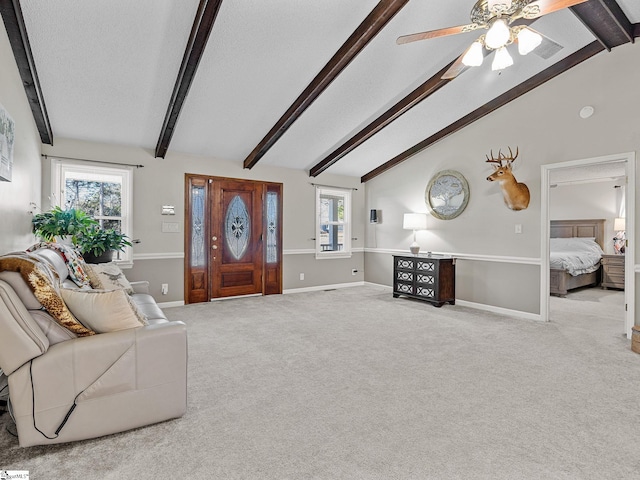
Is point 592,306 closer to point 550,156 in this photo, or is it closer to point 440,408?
point 550,156

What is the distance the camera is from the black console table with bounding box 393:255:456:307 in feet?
16.8

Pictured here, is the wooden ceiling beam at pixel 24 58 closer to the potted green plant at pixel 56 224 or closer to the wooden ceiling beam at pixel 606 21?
the potted green plant at pixel 56 224

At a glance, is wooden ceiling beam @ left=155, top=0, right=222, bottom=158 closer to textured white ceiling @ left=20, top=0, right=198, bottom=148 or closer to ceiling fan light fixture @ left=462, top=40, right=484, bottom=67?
textured white ceiling @ left=20, top=0, right=198, bottom=148

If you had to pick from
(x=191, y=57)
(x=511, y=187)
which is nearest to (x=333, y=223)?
(x=511, y=187)

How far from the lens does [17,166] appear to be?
297 centimetres

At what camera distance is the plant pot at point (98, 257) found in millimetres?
3932

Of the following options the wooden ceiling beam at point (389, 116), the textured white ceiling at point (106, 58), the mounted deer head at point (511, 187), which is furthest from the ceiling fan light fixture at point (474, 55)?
the mounted deer head at point (511, 187)

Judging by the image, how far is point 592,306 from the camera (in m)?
5.23

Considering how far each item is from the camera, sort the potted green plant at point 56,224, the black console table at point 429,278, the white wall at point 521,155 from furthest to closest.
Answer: the black console table at point 429,278 < the white wall at point 521,155 < the potted green plant at point 56,224

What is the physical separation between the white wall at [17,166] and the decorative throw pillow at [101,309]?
120cm

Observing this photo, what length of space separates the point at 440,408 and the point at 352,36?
125 inches

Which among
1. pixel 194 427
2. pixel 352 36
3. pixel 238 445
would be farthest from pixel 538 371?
pixel 352 36

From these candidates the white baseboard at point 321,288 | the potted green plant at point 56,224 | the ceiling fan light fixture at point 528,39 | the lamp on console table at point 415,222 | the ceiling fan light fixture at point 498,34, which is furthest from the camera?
the white baseboard at point 321,288

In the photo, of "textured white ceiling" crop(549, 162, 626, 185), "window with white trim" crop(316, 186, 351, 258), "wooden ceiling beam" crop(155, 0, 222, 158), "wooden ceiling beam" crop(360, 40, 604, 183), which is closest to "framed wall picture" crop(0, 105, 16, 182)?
"wooden ceiling beam" crop(155, 0, 222, 158)
